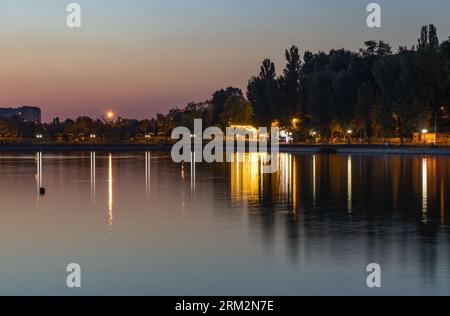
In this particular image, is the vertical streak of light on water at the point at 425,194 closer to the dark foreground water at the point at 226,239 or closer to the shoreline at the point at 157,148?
the dark foreground water at the point at 226,239

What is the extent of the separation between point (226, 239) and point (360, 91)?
9587 cm

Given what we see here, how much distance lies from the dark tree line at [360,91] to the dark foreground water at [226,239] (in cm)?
6547

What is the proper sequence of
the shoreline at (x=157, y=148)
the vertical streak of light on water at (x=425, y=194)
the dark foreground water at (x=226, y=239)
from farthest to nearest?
the shoreline at (x=157, y=148), the vertical streak of light on water at (x=425, y=194), the dark foreground water at (x=226, y=239)

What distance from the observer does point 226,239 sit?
22688mm

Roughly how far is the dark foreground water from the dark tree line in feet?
215

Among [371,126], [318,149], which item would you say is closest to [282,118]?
[371,126]

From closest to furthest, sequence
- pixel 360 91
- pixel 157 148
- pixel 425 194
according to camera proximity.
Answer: pixel 425 194 < pixel 360 91 < pixel 157 148

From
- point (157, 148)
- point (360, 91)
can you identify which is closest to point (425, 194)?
point (360, 91)

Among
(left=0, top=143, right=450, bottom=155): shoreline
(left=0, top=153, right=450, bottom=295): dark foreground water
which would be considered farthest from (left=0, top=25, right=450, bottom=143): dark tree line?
(left=0, top=153, right=450, bottom=295): dark foreground water

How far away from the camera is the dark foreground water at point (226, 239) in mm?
16406

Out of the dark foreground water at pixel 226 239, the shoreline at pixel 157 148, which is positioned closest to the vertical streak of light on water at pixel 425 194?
the dark foreground water at pixel 226 239

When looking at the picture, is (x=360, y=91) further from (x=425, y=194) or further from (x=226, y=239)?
(x=226, y=239)

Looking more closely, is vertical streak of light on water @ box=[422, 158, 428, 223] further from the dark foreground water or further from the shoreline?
the shoreline
